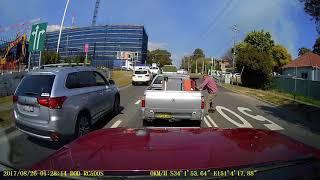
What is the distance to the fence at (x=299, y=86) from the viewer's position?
3578cm

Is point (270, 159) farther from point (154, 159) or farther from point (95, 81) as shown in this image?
point (95, 81)

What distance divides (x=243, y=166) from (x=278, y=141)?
1.07m

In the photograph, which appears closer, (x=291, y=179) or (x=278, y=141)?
(x=291, y=179)

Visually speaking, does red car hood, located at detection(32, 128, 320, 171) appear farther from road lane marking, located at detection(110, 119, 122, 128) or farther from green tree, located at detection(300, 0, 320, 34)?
green tree, located at detection(300, 0, 320, 34)

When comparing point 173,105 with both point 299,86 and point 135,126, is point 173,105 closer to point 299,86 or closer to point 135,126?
point 135,126

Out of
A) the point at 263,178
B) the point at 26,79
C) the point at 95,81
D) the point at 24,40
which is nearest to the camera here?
the point at 263,178

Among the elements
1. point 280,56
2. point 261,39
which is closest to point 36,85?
point 261,39

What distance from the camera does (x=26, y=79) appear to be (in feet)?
34.9

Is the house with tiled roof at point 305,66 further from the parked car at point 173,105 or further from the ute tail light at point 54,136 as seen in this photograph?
the ute tail light at point 54,136

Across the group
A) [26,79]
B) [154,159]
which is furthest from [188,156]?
[26,79]

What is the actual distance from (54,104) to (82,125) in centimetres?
123

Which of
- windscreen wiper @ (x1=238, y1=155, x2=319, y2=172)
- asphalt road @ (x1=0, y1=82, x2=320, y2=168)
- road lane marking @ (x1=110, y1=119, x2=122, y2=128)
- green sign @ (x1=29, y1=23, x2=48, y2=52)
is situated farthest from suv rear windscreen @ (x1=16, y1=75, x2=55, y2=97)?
windscreen wiper @ (x1=238, y1=155, x2=319, y2=172)

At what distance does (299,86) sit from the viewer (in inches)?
1614

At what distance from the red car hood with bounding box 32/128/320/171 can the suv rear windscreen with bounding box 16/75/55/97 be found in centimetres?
586
